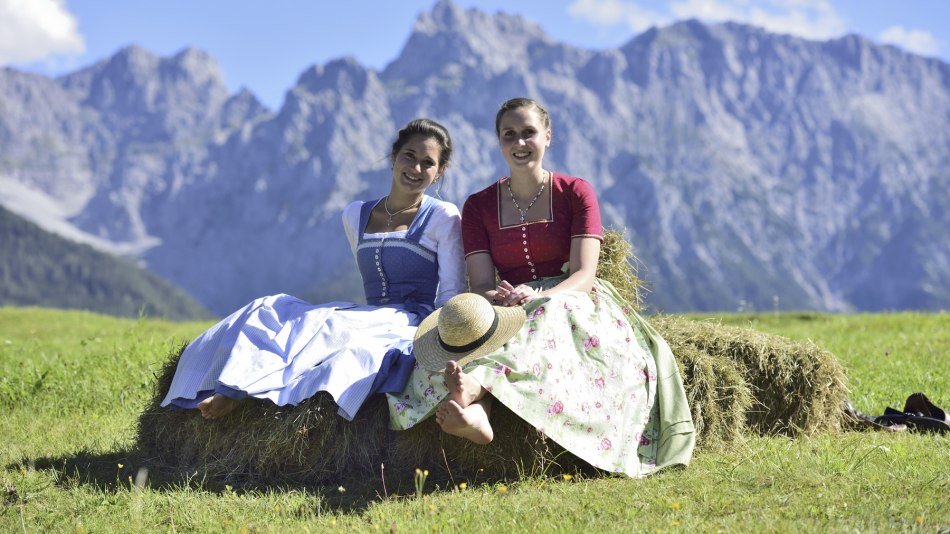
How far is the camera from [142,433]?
21.4ft

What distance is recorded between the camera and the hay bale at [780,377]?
22.7ft

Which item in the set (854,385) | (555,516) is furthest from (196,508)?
(854,385)

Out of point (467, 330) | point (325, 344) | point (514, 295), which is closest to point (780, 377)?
point (514, 295)

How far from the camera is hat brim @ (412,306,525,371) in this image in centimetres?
549

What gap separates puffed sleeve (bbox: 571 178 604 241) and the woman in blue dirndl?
42.1 inches

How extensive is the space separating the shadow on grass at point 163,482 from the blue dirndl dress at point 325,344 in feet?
1.69

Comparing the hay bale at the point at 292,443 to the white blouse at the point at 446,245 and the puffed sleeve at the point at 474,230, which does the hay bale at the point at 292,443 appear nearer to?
the white blouse at the point at 446,245

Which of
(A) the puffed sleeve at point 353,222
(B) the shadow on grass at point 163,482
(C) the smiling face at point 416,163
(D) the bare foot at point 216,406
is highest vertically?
(C) the smiling face at point 416,163

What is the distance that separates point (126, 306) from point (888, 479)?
685 ft

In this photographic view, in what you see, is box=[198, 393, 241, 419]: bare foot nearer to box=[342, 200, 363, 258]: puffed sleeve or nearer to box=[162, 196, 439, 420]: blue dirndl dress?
box=[162, 196, 439, 420]: blue dirndl dress

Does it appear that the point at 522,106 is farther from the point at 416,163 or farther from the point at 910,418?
the point at 910,418

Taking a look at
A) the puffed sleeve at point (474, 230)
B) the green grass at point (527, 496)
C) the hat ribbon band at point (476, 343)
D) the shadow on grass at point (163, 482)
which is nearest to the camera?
the green grass at point (527, 496)

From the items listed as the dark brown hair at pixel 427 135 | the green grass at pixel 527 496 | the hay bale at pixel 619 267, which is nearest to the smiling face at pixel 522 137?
the dark brown hair at pixel 427 135

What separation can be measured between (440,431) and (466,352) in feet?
2.26
